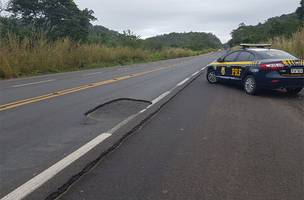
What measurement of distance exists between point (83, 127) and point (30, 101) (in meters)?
3.72

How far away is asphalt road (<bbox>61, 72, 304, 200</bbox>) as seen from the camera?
410 cm

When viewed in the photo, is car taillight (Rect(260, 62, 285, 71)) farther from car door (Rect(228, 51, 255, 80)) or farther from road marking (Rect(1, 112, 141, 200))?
road marking (Rect(1, 112, 141, 200))

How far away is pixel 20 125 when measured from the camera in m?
7.31

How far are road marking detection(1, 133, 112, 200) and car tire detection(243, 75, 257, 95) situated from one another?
661 centimetres

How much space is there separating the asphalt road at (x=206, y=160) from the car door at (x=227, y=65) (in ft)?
16.0

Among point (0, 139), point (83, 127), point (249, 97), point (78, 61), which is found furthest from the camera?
point (78, 61)

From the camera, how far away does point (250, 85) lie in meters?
11.7

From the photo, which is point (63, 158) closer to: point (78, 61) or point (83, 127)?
point (83, 127)

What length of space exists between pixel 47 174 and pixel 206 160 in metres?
1.95

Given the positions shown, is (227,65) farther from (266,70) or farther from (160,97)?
(160,97)

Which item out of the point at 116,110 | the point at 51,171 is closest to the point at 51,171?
the point at 51,171

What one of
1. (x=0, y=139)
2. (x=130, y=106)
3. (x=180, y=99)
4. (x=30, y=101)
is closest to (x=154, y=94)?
(x=180, y=99)

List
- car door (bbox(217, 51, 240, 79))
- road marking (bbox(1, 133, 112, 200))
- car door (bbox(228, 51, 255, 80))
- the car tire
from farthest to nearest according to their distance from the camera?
car door (bbox(217, 51, 240, 79)) < car door (bbox(228, 51, 255, 80)) < the car tire < road marking (bbox(1, 133, 112, 200))

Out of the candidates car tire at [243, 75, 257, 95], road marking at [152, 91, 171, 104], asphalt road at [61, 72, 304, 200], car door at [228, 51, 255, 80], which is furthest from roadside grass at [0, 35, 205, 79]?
asphalt road at [61, 72, 304, 200]
